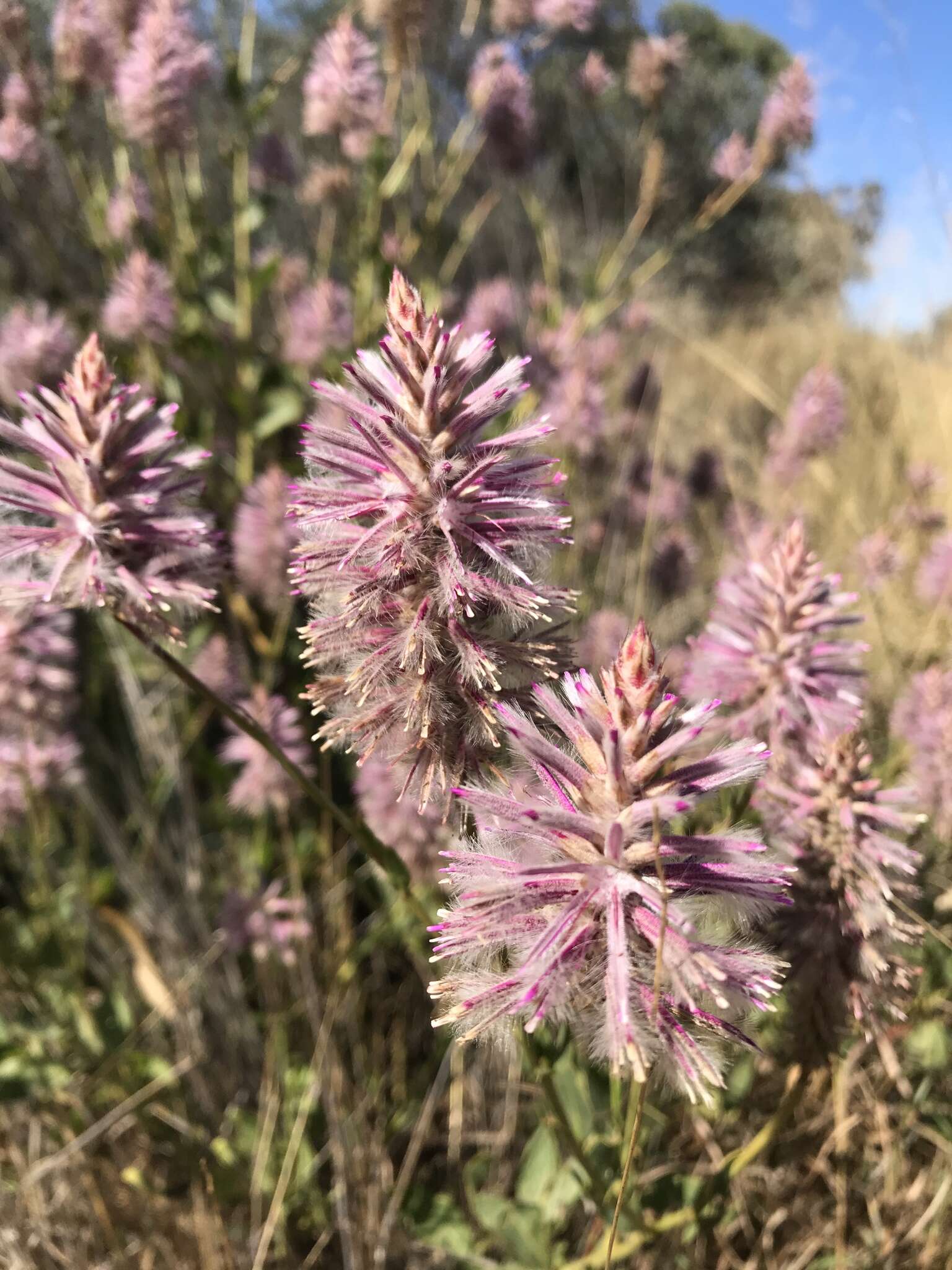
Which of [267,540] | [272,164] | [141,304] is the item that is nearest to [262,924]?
[267,540]

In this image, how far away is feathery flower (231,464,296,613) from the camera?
8.77 feet

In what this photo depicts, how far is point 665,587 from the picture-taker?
12.5 ft

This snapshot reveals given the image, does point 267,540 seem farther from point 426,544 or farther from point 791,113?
point 791,113

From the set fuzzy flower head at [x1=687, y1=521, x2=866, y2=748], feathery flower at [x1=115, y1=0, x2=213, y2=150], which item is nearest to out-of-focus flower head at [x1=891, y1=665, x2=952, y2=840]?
fuzzy flower head at [x1=687, y1=521, x2=866, y2=748]

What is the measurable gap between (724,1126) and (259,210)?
3.44 m

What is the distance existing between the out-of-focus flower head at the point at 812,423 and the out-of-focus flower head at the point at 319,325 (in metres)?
2.03

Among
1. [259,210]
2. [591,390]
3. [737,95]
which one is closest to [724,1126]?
[591,390]

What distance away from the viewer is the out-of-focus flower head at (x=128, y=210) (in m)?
3.13

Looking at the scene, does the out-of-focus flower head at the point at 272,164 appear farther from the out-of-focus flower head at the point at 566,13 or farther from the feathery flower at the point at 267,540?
the feathery flower at the point at 267,540

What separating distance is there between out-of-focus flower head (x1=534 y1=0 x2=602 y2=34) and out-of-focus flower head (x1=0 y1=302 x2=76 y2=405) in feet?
7.25

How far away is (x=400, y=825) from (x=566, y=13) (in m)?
3.18

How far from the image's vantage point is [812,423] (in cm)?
407

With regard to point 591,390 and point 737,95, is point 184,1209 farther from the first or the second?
point 737,95

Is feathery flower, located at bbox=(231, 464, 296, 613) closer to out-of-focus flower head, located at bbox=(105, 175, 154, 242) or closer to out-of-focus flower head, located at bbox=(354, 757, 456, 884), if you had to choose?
out-of-focus flower head, located at bbox=(354, 757, 456, 884)
